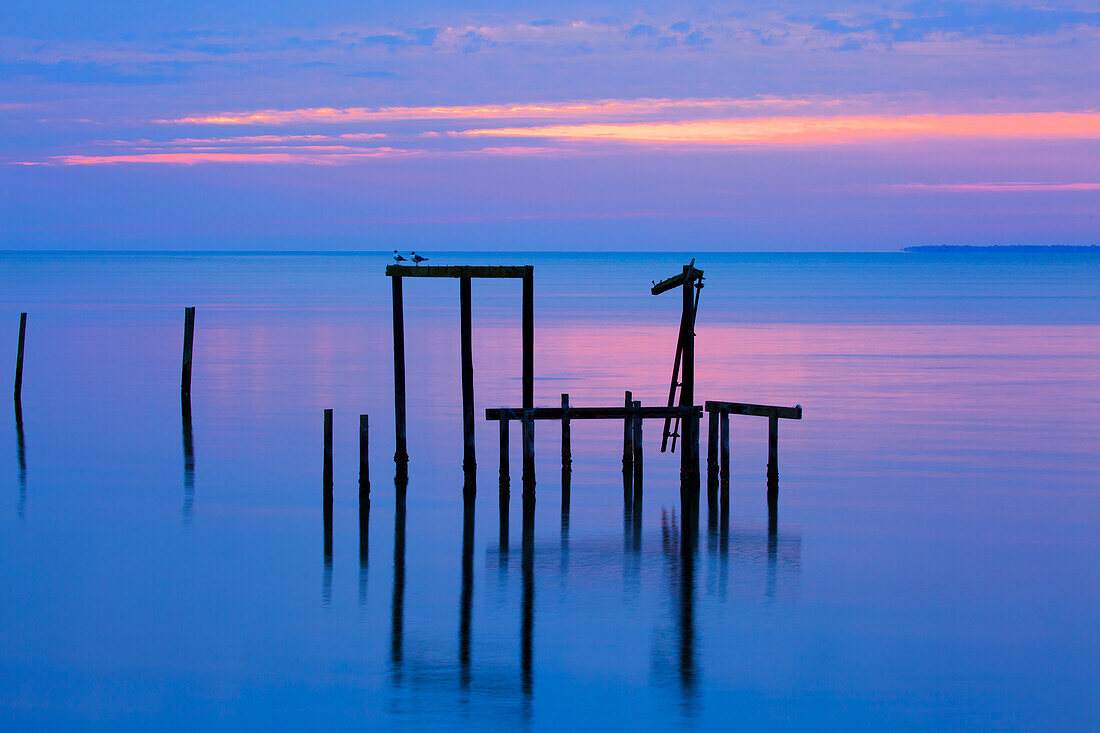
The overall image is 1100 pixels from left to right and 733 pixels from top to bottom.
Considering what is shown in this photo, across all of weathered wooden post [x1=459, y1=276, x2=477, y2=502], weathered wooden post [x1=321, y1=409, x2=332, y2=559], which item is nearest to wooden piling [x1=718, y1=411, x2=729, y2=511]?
weathered wooden post [x1=459, y1=276, x2=477, y2=502]

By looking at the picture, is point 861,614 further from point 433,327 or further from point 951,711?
point 433,327

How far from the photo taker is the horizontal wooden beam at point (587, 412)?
59.2ft

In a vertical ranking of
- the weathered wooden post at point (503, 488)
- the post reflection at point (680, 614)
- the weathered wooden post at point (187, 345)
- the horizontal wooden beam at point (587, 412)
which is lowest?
the post reflection at point (680, 614)

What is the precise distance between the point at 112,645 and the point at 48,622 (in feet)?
4.03

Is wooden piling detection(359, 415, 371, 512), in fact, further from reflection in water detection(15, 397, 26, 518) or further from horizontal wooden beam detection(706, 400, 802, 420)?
reflection in water detection(15, 397, 26, 518)

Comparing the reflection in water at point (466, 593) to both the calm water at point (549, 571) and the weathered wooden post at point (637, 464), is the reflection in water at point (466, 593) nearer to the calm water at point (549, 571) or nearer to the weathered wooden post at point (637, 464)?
the calm water at point (549, 571)

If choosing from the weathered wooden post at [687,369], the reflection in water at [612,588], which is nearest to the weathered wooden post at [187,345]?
the reflection in water at [612,588]

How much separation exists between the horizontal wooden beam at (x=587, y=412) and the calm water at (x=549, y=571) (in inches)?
61.1

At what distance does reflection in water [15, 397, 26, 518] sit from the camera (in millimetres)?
20562

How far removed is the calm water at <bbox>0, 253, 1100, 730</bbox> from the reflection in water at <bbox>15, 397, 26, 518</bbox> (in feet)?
0.45

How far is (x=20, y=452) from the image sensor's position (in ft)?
81.9

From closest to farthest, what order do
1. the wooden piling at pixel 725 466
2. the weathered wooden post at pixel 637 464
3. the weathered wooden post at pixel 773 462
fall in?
the weathered wooden post at pixel 773 462
the wooden piling at pixel 725 466
the weathered wooden post at pixel 637 464

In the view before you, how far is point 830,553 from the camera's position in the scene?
17.8 meters

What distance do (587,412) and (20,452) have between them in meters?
12.3
